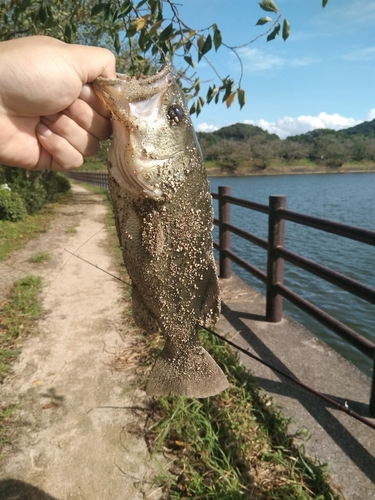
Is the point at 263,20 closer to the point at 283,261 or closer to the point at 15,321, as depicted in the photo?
the point at 283,261

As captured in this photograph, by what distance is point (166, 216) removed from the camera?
5.75 ft

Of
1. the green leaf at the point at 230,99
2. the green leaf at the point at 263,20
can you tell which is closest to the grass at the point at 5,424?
the green leaf at the point at 230,99

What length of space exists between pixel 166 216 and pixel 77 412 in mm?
2208

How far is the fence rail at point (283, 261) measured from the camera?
10.0 feet

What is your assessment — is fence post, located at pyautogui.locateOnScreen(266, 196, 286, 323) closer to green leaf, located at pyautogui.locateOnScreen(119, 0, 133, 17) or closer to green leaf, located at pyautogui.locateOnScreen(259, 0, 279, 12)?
green leaf, located at pyautogui.locateOnScreen(259, 0, 279, 12)

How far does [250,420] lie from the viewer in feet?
9.52

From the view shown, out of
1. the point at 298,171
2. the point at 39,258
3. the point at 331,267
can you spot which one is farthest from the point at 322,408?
the point at 298,171

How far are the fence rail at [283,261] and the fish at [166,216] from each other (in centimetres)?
168

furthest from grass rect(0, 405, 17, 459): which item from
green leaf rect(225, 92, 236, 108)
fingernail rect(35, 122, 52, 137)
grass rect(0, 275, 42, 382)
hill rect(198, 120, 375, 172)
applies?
hill rect(198, 120, 375, 172)

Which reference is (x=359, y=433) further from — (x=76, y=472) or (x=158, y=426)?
(x=76, y=472)

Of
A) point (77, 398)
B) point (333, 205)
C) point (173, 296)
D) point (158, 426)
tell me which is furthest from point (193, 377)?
point (333, 205)

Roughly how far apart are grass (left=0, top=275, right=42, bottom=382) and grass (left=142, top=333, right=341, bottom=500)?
1.85 metres

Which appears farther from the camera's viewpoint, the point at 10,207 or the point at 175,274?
the point at 10,207

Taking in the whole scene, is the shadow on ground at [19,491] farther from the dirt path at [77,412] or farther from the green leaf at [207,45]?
the green leaf at [207,45]
